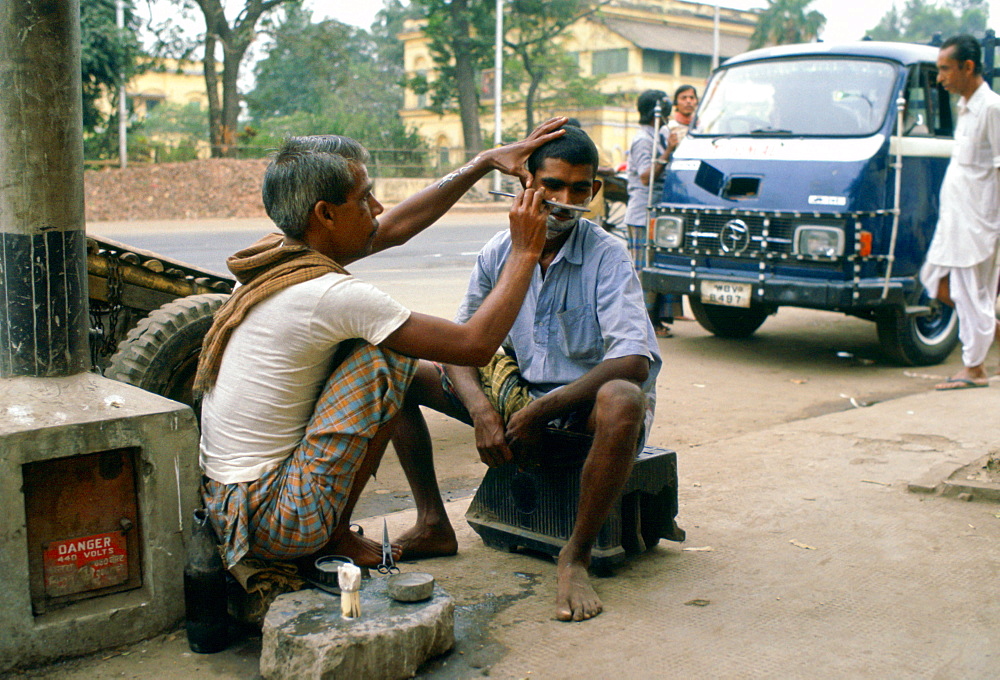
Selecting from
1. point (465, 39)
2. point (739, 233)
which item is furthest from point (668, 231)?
point (465, 39)

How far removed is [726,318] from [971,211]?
2.53 m

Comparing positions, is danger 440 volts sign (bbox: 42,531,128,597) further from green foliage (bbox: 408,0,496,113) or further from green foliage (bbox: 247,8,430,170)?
green foliage (bbox: 408,0,496,113)

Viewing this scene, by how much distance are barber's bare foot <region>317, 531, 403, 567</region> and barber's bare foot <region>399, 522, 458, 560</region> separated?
0.83ft

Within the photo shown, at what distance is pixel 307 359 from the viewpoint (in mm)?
2758

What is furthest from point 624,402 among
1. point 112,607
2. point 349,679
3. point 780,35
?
point 780,35

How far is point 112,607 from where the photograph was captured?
278 cm

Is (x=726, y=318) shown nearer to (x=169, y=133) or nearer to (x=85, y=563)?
(x=85, y=563)

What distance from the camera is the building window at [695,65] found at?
52375mm

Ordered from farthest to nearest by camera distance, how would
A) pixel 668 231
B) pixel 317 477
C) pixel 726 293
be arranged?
pixel 668 231
pixel 726 293
pixel 317 477

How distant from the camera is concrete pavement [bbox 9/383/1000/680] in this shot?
2.68 m

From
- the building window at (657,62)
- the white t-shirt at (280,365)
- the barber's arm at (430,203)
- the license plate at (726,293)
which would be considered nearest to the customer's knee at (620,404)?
the white t-shirt at (280,365)

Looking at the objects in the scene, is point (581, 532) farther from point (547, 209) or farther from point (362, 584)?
point (547, 209)

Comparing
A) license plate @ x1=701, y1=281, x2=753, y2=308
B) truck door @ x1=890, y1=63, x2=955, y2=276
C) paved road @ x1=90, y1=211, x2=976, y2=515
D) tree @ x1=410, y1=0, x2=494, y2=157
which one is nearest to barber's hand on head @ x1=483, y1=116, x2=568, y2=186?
paved road @ x1=90, y1=211, x2=976, y2=515

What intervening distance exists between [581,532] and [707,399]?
3356 mm
